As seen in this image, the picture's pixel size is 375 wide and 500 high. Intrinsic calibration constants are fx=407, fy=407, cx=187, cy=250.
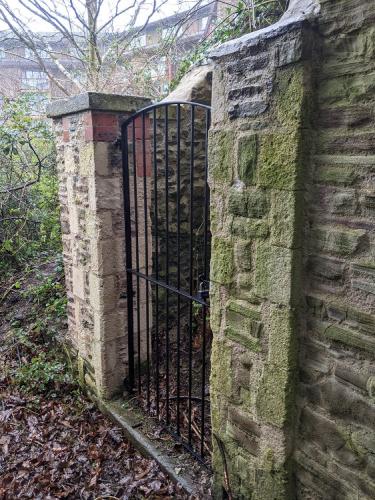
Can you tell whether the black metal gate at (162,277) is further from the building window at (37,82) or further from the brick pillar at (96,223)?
the building window at (37,82)

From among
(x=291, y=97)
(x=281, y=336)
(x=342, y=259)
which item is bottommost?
(x=281, y=336)

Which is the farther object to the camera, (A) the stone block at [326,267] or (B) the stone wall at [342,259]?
(A) the stone block at [326,267]

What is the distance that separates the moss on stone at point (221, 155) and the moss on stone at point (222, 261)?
30 cm

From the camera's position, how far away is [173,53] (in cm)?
780

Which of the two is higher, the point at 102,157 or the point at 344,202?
the point at 102,157

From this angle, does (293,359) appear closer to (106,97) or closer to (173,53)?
(106,97)

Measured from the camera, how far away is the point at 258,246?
1.82m

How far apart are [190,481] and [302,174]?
205 cm

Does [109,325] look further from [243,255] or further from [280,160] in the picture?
[280,160]

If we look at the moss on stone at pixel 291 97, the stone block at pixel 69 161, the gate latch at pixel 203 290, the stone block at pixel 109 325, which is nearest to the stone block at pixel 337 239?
the moss on stone at pixel 291 97

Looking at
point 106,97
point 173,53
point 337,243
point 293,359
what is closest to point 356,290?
point 337,243

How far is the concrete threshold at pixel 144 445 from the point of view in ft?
8.49

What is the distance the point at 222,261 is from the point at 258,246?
25cm

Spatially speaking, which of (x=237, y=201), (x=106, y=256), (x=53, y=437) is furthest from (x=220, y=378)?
(x=53, y=437)
